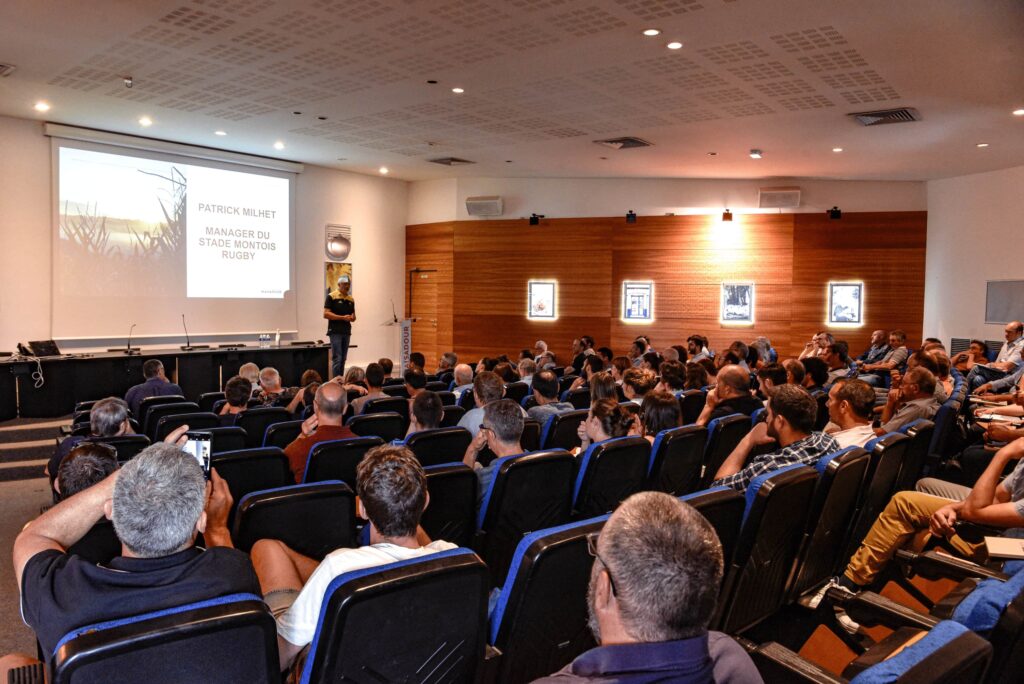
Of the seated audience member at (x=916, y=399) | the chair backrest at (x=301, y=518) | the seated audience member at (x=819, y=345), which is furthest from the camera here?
the seated audience member at (x=819, y=345)

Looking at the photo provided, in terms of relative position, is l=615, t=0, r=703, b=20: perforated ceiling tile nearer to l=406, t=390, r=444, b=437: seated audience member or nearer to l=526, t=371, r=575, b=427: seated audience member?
l=526, t=371, r=575, b=427: seated audience member

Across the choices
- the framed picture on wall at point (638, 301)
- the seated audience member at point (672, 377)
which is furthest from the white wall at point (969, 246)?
the seated audience member at point (672, 377)

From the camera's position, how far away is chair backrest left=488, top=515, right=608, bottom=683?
2.00m

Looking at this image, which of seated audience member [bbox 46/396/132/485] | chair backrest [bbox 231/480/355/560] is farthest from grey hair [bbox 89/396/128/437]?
chair backrest [bbox 231/480/355/560]

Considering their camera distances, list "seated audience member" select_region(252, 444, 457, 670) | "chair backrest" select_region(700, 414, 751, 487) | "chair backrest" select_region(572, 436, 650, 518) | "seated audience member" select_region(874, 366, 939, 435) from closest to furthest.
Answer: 1. "seated audience member" select_region(252, 444, 457, 670)
2. "chair backrest" select_region(572, 436, 650, 518)
3. "chair backrest" select_region(700, 414, 751, 487)
4. "seated audience member" select_region(874, 366, 939, 435)

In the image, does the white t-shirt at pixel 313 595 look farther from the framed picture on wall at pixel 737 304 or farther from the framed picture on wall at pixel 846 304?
the framed picture on wall at pixel 846 304

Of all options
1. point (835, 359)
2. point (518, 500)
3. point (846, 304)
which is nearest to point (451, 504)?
point (518, 500)

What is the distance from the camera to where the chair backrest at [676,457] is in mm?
3945

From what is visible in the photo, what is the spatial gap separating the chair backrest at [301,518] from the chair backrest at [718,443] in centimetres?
252

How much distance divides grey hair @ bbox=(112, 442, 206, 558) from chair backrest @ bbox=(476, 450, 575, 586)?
144 cm

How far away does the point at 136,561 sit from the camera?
5.90 ft

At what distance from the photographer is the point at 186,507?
6.20 feet

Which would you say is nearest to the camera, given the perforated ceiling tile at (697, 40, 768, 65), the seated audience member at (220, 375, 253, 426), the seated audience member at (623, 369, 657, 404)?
the seated audience member at (220, 375, 253, 426)

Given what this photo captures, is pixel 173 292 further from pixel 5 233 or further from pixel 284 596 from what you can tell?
pixel 284 596
